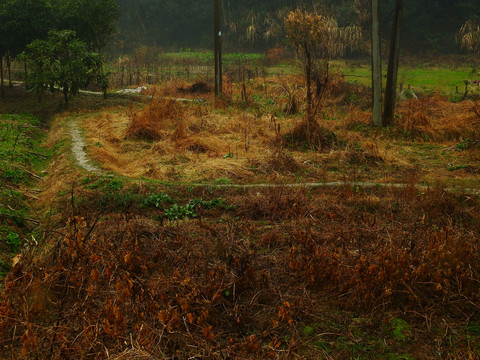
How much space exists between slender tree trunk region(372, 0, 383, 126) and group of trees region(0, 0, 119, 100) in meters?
8.85

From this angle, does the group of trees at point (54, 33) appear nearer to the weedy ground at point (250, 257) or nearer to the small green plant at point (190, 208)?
the weedy ground at point (250, 257)

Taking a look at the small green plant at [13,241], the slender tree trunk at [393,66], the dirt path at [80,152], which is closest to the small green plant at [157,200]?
the dirt path at [80,152]

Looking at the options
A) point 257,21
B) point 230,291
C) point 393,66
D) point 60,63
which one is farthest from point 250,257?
point 257,21

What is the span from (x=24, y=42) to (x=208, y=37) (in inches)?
1099

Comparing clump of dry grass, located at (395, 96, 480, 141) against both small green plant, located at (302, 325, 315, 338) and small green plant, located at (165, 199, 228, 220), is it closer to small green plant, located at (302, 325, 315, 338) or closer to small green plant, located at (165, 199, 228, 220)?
small green plant, located at (165, 199, 228, 220)

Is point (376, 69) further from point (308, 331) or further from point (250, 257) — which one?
point (308, 331)

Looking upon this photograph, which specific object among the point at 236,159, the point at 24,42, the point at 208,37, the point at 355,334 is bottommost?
the point at 355,334

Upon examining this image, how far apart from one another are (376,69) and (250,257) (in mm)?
8656

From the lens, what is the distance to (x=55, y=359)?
331 centimetres

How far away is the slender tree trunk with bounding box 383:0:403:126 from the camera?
11.7 m

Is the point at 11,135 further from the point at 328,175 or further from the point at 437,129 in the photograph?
the point at 437,129

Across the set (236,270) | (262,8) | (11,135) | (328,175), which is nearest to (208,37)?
(262,8)

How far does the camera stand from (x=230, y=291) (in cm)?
441

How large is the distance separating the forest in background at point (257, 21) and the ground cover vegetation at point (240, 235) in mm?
18519
